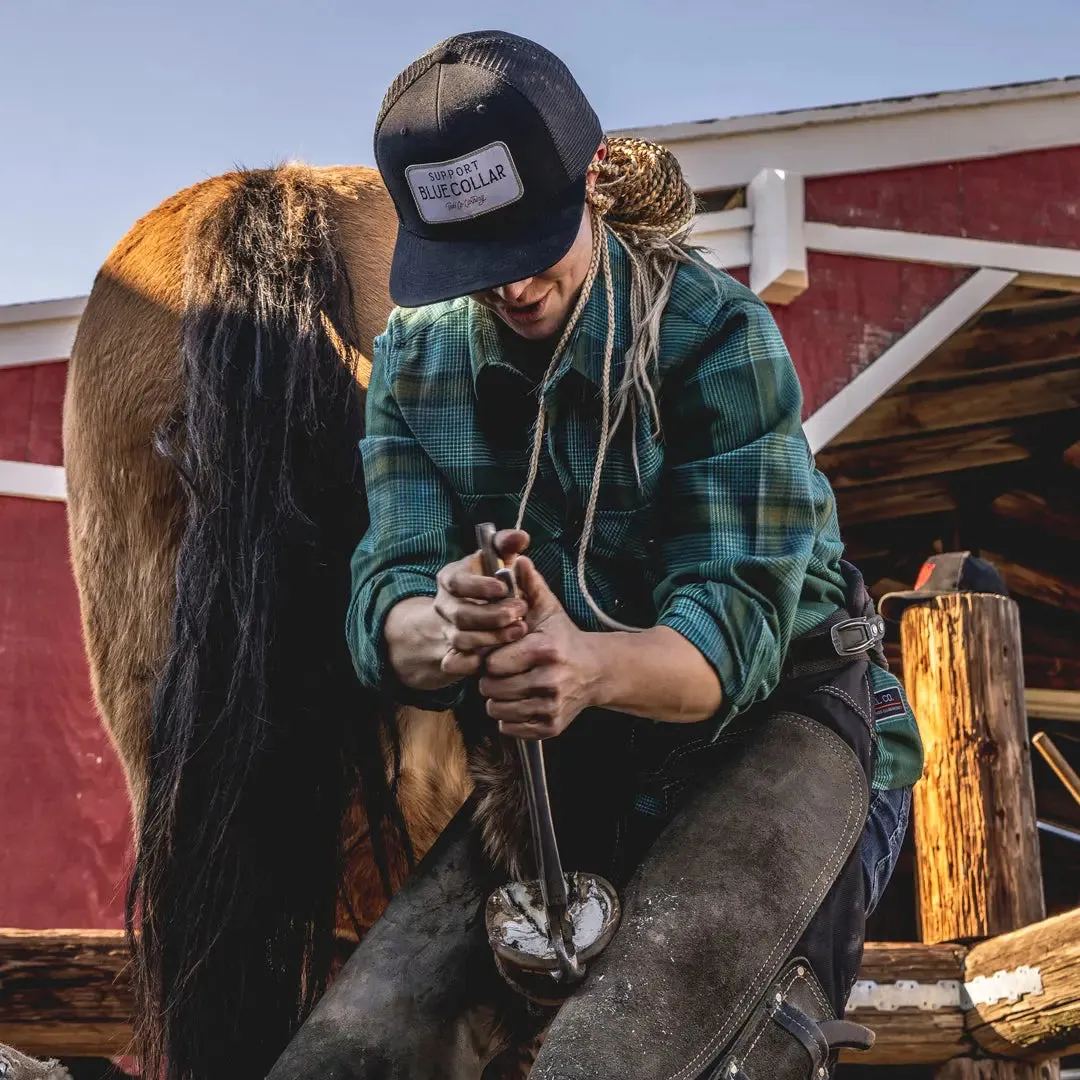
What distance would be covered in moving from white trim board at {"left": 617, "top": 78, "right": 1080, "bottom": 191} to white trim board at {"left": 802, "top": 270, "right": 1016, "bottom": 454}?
548 millimetres

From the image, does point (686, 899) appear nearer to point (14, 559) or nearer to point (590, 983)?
point (590, 983)

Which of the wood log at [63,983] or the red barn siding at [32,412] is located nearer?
the wood log at [63,983]

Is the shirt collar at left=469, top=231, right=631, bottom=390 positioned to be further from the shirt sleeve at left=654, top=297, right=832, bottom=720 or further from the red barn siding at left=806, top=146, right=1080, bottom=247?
the red barn siding at left=806, top=146, right=1080, bottom=247

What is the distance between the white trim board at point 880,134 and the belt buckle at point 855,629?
11.5ft

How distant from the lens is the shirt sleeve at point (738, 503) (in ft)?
4.89

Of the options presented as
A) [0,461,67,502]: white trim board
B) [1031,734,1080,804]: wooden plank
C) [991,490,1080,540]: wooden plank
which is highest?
[0,461,67,502]: white trim board

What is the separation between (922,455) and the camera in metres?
6.39

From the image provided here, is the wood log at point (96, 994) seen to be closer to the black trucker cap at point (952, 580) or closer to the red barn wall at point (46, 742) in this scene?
the black trucker cap at point (952, 580)

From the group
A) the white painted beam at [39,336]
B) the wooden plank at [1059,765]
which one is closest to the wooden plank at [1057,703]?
the wooden plank at [1059,765]

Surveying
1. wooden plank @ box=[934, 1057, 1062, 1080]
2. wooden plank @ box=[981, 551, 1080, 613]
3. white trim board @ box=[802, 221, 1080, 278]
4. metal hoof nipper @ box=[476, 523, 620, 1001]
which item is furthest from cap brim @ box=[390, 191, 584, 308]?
wooden plank @ box=[981, 551, 1080, 613]

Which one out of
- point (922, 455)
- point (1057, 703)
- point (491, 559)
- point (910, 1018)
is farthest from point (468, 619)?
point (1057, 703)

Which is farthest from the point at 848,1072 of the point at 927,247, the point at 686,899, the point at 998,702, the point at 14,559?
the point at 686,899

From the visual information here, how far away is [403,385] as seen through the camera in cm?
175

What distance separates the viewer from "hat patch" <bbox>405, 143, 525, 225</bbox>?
1474 millimetres
